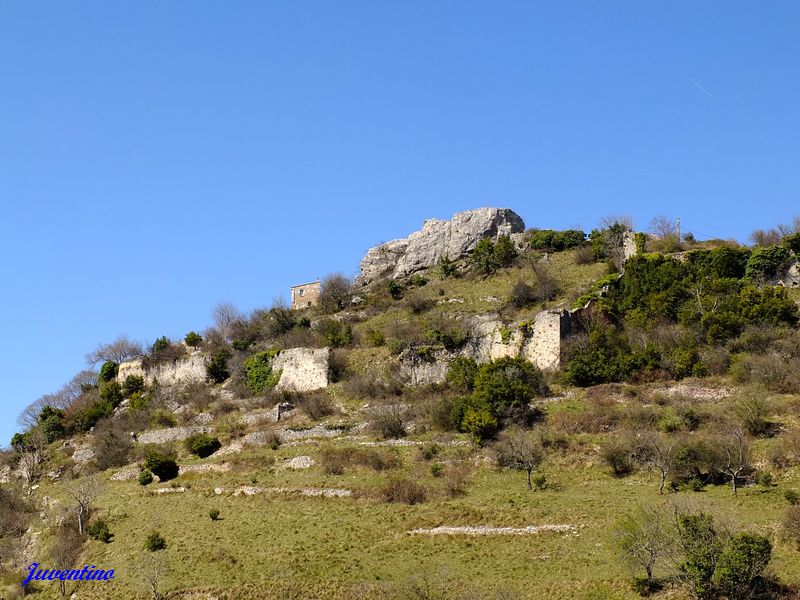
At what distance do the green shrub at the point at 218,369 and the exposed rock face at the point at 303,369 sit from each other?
5603 mm

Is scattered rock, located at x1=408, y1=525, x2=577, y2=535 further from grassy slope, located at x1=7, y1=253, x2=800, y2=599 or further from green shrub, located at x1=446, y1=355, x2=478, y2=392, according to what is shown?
green shrub, located at x1=446, y1=355, x2=478, y2=392

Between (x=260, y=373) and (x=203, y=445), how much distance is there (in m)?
12.0

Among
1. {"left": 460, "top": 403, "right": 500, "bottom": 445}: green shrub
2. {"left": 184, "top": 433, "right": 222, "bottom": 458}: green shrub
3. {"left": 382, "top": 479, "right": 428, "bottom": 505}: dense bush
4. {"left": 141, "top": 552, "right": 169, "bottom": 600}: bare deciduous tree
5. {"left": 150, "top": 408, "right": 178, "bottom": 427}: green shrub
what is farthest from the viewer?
{"left": 150, "top": 408, "right": 178, "bottom": 427}: green shrub

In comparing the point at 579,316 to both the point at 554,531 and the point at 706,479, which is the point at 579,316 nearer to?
the point at 706,479

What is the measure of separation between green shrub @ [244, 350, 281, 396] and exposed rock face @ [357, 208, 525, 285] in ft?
72.1

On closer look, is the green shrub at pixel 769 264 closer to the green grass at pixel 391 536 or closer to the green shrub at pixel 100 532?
the green grass at pixel 391 536

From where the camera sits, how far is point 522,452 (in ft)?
126

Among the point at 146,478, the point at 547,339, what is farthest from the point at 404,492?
the point at 547,339

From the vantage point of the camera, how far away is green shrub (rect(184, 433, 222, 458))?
48219 mm

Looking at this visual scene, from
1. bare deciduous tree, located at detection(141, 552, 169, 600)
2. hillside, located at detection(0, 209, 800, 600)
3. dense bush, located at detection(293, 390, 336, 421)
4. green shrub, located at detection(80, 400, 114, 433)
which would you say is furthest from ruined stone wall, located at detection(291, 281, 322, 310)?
bare deciduous tree, located at detection(141, 552, 169, 600)

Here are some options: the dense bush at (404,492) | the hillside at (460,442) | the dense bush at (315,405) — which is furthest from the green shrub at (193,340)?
the dense bush at (404,492)

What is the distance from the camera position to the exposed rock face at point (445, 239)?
258 ft

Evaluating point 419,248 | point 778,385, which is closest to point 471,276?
point 419,248

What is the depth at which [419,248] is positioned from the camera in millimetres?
81250
